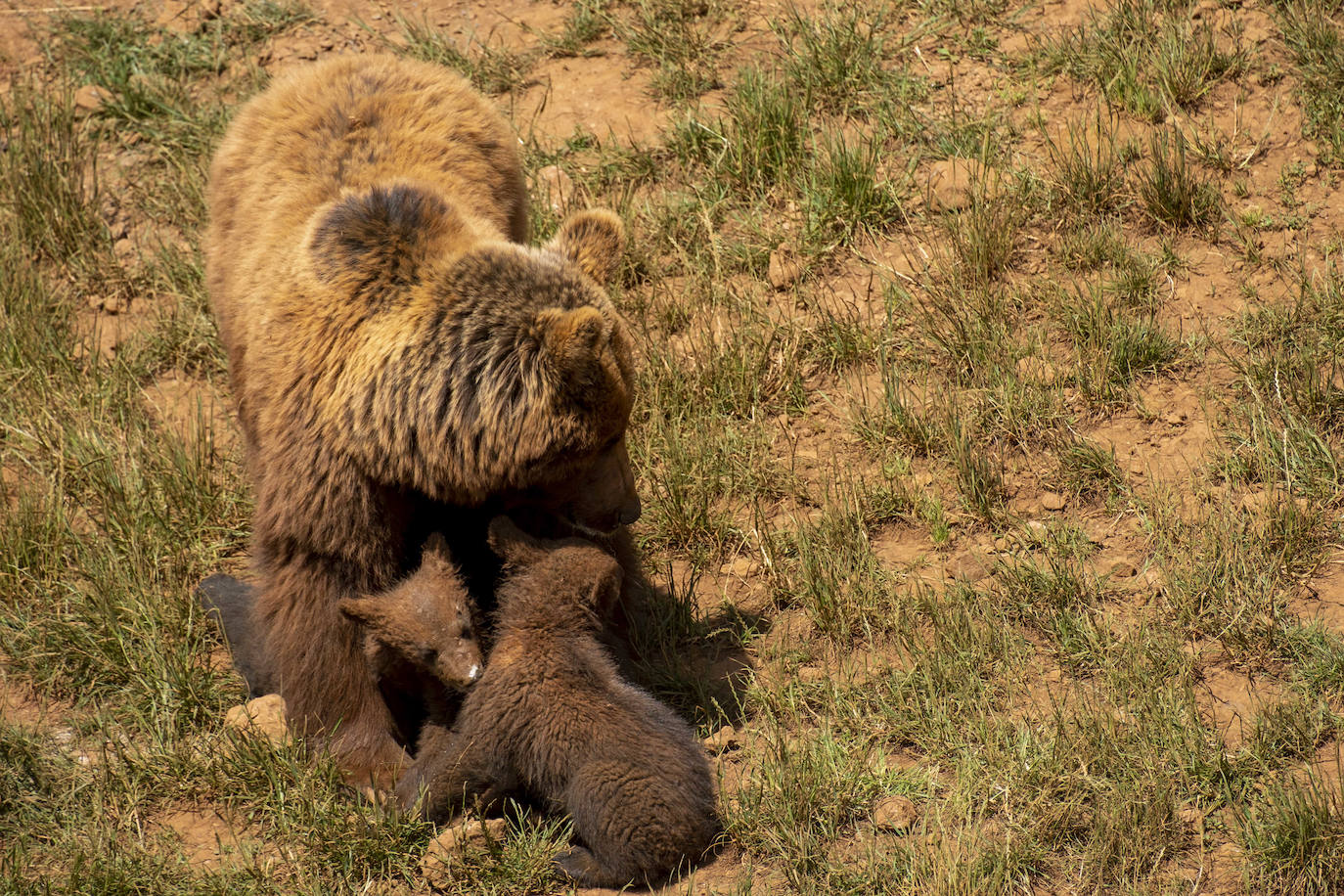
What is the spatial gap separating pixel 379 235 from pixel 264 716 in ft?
6.11

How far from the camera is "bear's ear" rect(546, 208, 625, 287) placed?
509cm

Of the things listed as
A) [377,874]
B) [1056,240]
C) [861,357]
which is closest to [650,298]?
[861,357]

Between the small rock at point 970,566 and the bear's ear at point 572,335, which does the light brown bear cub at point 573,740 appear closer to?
the bear's ear at point 572,335

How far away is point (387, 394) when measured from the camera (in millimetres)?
4398

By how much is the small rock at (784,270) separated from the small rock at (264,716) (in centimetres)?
332

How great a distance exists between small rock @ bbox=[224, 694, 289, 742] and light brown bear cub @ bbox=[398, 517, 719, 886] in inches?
24.2

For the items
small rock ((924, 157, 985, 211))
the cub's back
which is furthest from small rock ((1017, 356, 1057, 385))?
the cub's back

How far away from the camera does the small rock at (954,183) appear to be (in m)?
6.96

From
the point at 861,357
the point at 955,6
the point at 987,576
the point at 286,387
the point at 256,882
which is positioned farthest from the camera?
the point at 955,6

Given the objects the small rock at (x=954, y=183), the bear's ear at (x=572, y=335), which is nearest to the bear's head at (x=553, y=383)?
the bear's ear at (x=572, y=335)

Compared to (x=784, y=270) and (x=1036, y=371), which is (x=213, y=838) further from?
(x=1036, y=371)

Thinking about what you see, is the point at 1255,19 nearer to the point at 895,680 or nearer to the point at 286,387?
the point at 895,680

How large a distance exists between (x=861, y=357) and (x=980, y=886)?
3.09 metres

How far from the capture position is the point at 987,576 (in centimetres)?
545
